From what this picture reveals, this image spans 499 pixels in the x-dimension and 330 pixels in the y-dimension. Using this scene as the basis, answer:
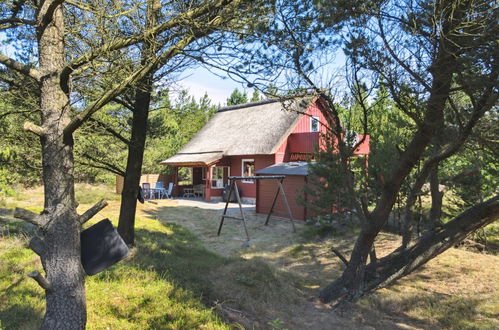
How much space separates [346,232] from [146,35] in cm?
1009

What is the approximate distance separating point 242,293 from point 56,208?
3171 mm

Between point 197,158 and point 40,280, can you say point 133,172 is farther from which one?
point 197,158

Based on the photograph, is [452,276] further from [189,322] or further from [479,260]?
[189,322]

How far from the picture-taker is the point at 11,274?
470cm

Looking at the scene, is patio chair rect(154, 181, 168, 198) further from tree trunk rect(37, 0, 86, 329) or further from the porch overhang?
tree trunk rect(37, 0, 86, 329)

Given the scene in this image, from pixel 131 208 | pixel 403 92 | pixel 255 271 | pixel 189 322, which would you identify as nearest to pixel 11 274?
pixel 131 208

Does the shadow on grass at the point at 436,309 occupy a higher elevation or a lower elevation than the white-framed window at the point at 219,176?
lower

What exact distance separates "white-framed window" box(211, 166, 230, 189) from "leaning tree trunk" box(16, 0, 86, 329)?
18.7 meters

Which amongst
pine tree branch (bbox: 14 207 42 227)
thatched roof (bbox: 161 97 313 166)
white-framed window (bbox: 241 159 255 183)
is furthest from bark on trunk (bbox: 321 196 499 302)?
white-framed window (bbox: 241 159 255 183)

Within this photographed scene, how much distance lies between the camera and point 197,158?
Answer: 21.7 meters

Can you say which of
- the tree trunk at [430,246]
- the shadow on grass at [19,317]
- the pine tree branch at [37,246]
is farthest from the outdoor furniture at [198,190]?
the pine tree branch at [37,246]

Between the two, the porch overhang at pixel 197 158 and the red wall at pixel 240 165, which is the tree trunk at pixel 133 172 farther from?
the porch overhang at pixel 197 158

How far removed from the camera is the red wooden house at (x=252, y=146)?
1925 centimetres

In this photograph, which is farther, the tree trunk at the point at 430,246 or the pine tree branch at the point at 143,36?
the tree trunk at the point at 430,246
